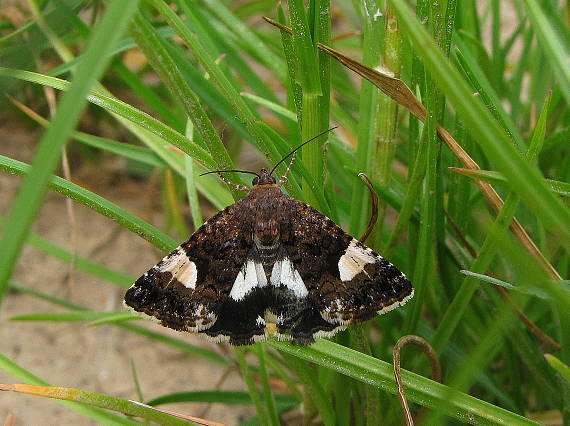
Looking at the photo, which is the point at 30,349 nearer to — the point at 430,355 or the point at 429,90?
the point at 430,355

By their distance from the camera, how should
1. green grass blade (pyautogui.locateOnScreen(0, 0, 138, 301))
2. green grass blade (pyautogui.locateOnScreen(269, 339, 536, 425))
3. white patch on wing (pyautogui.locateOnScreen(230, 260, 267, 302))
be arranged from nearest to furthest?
green grass blade (pyautogui.locateOnScreen(0, 0, 138, 301)) → green grass blade (pyautogui.locateOnScreen(269, 339, 536, 425)) → white patch on wing (pyautogui.locateOnScreen(230, 260, 267, 302))

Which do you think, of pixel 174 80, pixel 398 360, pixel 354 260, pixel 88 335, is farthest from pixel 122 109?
pixel 88 335

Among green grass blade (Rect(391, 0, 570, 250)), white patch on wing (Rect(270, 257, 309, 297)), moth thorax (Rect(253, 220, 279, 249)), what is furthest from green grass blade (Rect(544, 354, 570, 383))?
moth thorax (Rect(253, 220, 279, 249))

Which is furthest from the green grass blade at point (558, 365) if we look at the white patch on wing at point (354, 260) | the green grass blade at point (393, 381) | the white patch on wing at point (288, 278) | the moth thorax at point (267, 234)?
the moth thorax at point (267, 234)

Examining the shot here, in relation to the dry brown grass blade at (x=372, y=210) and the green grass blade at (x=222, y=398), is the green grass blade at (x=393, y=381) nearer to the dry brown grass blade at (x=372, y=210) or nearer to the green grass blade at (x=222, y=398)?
the dry brown grass blade at (x=372, y=210)

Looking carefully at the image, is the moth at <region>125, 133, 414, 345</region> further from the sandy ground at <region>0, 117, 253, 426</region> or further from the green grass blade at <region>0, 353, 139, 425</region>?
the sandy ground at <region>0, 117, 253, 426</region>

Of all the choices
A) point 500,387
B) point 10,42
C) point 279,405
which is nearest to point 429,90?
point 500,387

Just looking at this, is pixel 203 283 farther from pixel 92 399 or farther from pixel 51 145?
pixel 51 145
